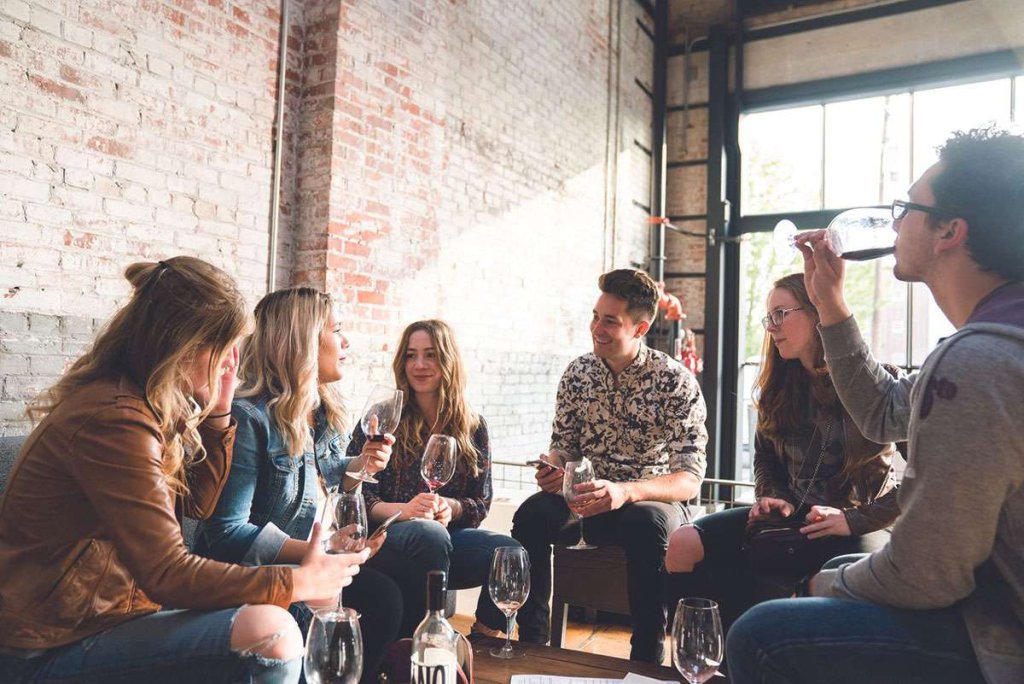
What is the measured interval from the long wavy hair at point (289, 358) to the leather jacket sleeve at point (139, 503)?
75 cm

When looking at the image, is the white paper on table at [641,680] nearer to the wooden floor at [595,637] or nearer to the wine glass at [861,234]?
the wine glass at [861,234]

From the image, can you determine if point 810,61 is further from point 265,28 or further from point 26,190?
point 26,190

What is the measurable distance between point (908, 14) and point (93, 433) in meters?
7.15

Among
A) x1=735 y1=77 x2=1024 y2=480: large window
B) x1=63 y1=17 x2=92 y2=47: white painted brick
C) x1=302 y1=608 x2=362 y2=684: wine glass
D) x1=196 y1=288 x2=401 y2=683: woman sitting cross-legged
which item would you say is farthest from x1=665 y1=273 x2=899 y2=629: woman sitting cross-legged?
x1=735 y1=77 x2=1024 y2=480: large window

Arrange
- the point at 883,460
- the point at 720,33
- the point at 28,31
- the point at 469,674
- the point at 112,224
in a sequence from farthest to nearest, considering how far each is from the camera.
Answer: the point at 720,33 < the point at 112,224 < the point at 28,31 < the point at 883,460 < the point at 469,674

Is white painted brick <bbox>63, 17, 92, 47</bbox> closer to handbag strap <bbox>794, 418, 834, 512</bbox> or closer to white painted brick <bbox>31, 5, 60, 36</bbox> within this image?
white painted brick <bbox>31, 5, 60, 36</bbox>

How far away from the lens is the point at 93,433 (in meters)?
1.36

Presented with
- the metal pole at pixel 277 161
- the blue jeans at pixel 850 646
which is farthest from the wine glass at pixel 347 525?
the metal pole at pixel 277 161

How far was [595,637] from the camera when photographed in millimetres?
3422

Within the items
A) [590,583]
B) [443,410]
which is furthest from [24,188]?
[590,583]

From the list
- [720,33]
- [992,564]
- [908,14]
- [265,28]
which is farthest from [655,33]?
[992,564]

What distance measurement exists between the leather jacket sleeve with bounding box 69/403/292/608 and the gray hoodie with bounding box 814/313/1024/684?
1.24 metres

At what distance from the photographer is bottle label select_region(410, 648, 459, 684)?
1.36m

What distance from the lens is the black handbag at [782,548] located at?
6.90 ft
